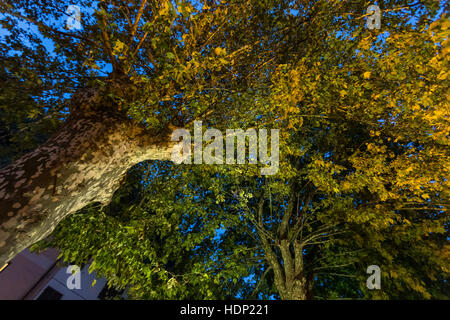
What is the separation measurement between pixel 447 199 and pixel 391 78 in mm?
5489

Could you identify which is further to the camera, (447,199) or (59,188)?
(447,199)

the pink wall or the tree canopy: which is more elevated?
the tree canopy

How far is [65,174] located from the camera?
3.22 metres

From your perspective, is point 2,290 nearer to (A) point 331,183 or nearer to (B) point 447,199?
(A) point 331,183

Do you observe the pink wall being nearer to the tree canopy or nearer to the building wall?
the building wall

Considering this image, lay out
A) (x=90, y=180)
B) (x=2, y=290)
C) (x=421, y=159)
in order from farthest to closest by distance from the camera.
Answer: (x=2, y=290) < (x=421, y=159) < (x=90, y=180)

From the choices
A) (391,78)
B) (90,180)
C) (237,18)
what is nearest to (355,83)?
(391,78)

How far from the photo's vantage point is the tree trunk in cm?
272

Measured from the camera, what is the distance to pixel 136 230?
5516 mm

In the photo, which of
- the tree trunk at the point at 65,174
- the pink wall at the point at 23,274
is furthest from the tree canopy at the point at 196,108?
the pink wall at the point at 23,274

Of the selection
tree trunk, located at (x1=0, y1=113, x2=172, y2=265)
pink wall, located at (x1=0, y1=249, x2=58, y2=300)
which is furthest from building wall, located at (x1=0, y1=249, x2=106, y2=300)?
tree trunk, located at (x1=0, y1=113, x2=172, y2=265)

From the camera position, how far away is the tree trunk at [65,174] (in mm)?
2725

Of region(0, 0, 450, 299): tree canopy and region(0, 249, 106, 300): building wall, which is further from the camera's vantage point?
region(0, 249, 106, 300): building wall

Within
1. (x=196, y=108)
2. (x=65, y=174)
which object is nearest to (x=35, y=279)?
(x=65, y=174)
